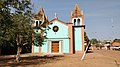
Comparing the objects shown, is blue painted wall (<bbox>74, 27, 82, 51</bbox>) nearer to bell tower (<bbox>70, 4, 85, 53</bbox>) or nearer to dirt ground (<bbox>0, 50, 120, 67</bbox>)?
bell tower (<bbox>70, 4, 85, 53</bbox>)

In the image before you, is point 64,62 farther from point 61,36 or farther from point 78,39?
point 78,39

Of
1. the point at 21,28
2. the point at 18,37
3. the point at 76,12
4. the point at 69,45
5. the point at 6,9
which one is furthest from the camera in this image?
the point at 76,12

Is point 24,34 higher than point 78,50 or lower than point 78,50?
higher

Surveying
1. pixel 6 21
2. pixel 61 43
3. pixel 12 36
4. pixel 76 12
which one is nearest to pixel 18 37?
pixel 12 36

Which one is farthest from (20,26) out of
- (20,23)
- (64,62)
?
(64,62)

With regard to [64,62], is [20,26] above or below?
above

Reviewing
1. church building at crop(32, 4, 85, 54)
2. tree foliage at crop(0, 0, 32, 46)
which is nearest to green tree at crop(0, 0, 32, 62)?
tree foliage at crop(0, 0, 32, 46)

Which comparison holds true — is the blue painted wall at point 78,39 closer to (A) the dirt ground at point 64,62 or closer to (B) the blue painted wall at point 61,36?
(B) the blue painted wall at point 61,36

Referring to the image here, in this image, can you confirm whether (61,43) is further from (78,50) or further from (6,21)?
(6,21)

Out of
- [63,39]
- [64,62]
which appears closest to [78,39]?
[63,39]

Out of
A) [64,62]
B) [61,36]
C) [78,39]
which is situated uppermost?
[61,36]

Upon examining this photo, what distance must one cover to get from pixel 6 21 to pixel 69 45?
22.5 m

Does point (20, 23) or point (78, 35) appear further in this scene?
point (78, 35)

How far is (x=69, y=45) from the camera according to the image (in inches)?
1362
